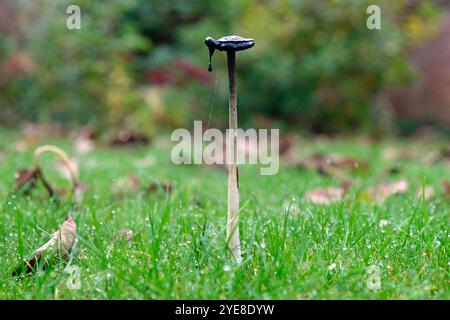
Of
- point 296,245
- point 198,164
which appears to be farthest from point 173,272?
point 198,164

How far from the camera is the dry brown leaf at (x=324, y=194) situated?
9.64 feet

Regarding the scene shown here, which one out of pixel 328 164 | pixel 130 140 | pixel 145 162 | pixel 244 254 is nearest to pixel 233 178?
pixel 244 254

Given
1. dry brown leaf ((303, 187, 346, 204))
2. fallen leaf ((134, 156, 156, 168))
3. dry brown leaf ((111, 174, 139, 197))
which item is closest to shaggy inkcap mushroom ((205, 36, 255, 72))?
dry brown leaf ((303, 187, 346, 204))

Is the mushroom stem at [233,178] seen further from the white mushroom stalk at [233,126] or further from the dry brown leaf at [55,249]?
the dry brown leaf at [55,249]

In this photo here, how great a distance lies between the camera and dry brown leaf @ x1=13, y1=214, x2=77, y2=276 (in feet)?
6.23

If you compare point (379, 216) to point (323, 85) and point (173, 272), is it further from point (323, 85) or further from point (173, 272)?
point (323, 85)

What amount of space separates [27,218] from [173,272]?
0.95 metres

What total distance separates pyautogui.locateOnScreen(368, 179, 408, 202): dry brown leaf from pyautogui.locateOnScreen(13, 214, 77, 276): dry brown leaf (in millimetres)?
1548

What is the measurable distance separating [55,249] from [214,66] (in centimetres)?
618

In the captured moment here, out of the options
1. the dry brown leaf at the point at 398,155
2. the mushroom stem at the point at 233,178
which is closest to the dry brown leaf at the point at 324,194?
the mushroom stem at the point at 233,178

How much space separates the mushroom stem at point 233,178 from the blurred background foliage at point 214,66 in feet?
17.2

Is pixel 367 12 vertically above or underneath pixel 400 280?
above

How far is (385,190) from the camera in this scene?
3.28 meters

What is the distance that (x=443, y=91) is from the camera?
1006cm
